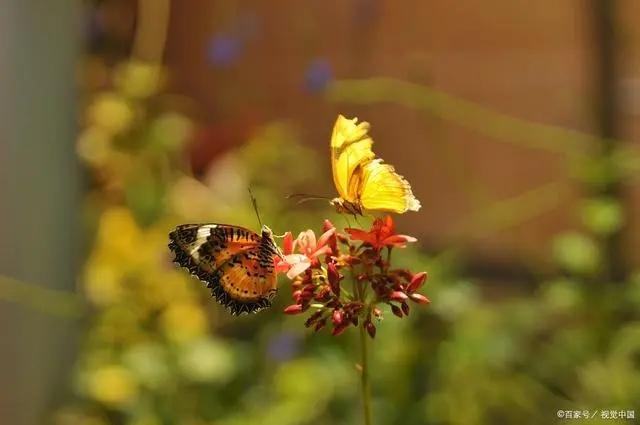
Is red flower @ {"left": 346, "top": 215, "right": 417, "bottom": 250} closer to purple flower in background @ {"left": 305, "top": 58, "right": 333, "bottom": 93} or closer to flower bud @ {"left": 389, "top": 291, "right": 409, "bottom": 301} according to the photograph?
flower bud @ {"left": 389, "top": 291, "right": 409, "bottom": 301}

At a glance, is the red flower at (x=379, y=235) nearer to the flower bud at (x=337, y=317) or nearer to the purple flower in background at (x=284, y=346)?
the flower bud at (x=337, y=317)

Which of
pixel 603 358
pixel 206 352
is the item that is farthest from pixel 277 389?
A: pixel 603 358

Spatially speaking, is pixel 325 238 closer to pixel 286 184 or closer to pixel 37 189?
pixel 286 184

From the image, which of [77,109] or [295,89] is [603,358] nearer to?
[295,89]

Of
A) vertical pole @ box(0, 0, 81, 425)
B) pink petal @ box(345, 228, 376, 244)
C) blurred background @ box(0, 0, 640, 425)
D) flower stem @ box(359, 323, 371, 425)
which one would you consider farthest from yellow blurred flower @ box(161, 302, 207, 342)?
pink petal @ box(345, 228, 376, 244)

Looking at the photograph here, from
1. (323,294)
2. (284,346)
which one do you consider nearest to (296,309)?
(323,294)

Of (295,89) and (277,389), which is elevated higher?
(295,89)
